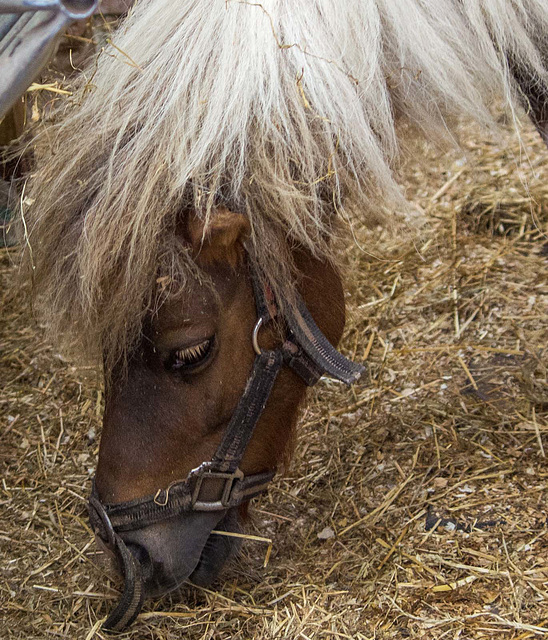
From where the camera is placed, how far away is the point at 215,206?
1648mm

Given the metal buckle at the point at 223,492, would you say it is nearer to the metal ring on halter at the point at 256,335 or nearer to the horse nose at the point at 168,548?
the horse nose at the point at 168,548

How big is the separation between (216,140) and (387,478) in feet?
4.61

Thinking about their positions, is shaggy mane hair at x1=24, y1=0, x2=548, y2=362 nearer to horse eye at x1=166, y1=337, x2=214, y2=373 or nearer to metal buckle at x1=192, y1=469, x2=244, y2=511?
horse eye at x1=166, y1=337, x2=214, y2=373

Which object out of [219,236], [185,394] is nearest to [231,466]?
[185,394]

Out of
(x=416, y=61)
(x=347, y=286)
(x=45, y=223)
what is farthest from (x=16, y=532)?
(x=416, y=61)

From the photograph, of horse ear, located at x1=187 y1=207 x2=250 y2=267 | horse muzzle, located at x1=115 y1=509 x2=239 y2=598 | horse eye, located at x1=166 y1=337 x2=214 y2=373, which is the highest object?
horse ear, located at x1=187 y1=207 x2=250 y2=267

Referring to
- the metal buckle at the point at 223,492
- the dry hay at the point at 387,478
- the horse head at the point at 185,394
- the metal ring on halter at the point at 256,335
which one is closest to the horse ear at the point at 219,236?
the horse head at the point at 185,394

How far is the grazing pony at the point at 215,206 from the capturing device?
1651 millimetres

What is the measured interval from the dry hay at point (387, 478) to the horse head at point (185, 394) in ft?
0.93

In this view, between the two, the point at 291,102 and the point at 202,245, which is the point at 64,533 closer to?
the point at 202,245

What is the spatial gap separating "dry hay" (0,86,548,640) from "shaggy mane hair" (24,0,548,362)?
291 millimetres

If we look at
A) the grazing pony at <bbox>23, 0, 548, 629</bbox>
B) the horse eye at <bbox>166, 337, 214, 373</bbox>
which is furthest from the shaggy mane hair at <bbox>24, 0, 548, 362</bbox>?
the horse eye at <bbox>166, 337, 214, 373</bbox>

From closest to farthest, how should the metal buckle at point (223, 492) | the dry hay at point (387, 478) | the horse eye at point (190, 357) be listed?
the horse eye at point (190, 357)
the metal buckle at point (223, 492)
the dry hay at point (387, 478)

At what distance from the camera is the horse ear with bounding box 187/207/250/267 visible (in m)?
1.63
